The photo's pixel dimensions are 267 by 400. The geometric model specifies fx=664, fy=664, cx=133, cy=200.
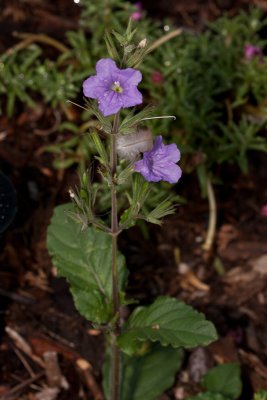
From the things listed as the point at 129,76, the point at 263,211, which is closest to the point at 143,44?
the point at 129,76

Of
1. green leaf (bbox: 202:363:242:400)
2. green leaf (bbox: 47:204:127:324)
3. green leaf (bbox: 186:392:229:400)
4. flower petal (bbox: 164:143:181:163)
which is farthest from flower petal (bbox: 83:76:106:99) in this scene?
green leaf (bbox: 202:363:242:400)

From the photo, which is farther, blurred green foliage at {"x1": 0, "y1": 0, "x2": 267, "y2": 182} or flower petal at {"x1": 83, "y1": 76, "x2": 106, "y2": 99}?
blurred green foliage at {"x1": 0, "y1": 0, "x2": 267, "y2": 182}

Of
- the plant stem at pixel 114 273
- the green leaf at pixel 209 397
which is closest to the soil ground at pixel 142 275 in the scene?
the green leaf at pixel 209 397

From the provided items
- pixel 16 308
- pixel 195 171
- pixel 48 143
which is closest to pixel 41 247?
pixel 16 308

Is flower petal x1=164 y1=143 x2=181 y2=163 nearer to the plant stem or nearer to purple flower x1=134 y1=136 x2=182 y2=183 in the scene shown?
purple flower x1=134 y1=136 x2=182 y2=183

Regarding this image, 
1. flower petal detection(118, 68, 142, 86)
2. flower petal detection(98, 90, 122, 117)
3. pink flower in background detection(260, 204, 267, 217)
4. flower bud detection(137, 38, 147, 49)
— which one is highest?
flower bud detection(137, 38, 147, 49)

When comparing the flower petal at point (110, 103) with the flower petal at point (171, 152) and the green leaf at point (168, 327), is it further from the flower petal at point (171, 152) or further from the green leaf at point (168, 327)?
the green leaf at point (168, 327)

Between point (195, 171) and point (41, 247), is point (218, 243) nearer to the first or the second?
point (195, 171)
